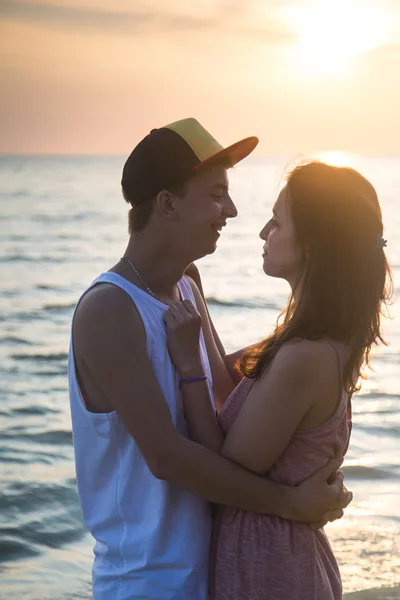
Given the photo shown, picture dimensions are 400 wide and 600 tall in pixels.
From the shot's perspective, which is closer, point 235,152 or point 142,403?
point 142,403

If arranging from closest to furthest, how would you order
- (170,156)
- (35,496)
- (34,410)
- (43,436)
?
(170,156) < (35,496) < (43,436) < (34,410)

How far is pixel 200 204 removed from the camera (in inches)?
121

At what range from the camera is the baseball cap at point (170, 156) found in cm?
300

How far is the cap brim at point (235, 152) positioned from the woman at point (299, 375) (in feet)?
0.69

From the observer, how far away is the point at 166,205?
10.00ft

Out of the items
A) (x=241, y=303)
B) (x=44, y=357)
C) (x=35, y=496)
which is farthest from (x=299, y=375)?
(x=241, y=303)

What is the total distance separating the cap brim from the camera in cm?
300

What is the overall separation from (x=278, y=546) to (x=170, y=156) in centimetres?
127

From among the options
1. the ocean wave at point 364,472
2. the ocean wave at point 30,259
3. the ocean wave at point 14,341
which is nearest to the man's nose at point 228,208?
the ocean wave at point 364,472

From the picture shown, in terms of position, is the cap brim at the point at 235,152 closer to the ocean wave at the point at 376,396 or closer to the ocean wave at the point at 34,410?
the ocean wave at the point at 34,410

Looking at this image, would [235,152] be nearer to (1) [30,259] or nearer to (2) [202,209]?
(2) [202,209]

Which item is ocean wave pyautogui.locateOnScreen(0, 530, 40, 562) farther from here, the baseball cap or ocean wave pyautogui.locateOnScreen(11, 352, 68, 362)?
ocean wave pyautogui.locateOnScreen(11, 352, 68, 362)

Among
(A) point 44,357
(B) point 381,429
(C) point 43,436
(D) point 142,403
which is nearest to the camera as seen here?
(D) point 142,403

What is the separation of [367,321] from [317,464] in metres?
0.48
